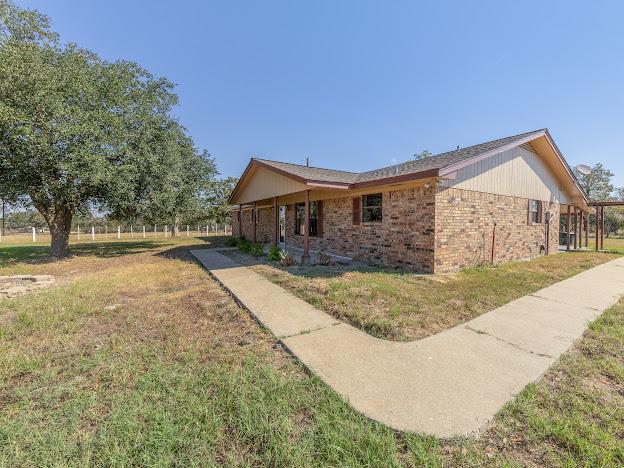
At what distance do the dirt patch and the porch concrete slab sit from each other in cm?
436

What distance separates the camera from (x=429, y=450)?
1888mm

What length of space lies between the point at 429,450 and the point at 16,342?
5.22 metres

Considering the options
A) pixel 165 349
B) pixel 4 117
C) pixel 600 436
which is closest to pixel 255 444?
pixel 165 349

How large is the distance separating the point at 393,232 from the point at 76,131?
1151cm

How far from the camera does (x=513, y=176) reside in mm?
10062

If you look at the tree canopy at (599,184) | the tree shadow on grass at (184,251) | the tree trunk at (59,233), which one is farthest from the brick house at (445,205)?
the tree canopy at (599,184)

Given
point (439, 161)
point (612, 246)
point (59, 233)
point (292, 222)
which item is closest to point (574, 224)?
point (612, 246)

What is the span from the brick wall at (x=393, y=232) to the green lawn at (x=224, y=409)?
156 inches

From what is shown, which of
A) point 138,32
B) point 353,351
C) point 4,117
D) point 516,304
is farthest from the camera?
point 138,32

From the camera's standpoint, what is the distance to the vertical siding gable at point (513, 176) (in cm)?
844

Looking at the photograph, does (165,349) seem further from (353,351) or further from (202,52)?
(202,52)

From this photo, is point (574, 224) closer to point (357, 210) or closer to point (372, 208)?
point (372, 208)

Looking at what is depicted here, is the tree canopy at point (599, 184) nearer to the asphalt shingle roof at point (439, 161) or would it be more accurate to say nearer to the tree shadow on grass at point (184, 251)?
the asphalt shingle roof at point (439, 161)

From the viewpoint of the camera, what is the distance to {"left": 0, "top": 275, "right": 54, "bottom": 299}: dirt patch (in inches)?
250
